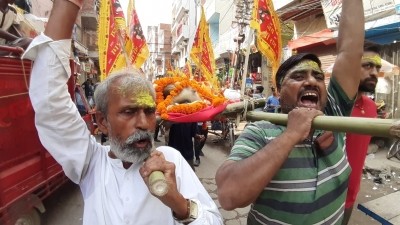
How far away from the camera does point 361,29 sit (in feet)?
5.72

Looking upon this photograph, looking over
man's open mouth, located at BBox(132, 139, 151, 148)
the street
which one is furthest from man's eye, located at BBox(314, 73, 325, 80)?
the street

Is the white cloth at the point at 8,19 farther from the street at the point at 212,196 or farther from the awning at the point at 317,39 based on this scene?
the awning at the point at 317,39

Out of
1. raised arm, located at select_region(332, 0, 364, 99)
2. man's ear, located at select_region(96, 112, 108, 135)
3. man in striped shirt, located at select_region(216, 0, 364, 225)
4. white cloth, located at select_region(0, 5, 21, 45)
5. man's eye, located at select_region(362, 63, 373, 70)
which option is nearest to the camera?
man in striped shirt, located at select_region(216, 0, 364, 225)

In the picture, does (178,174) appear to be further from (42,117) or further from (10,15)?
(10,15)

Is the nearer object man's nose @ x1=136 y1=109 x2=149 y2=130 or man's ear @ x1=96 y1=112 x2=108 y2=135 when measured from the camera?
man's nose @ x1=136 y1=109 x2=149 y2=130

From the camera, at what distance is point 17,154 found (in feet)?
11.2

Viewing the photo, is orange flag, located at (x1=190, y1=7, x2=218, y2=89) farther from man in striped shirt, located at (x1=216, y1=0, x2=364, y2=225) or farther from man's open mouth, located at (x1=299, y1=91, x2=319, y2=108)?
man's open mouth, located at (x1=299, y1=91, x2=319, y2=108)

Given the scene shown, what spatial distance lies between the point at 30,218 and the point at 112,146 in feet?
9.99

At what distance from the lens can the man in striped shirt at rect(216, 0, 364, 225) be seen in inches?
46.6

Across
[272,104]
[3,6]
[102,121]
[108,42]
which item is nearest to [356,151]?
[102,121]

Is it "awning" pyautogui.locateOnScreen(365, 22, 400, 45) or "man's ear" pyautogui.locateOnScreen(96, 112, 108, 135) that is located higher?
"awning" pyautogui.locateOnScreen(365, 22, 400, 45)

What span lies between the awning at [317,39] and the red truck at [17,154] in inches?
351

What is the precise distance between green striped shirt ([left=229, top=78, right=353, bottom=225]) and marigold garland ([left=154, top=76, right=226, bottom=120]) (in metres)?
1.75

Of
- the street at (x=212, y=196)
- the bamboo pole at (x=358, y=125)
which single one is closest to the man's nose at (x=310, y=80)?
the bamboo pole at (x=358, y=125)
